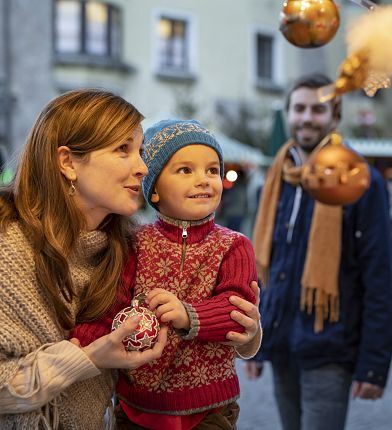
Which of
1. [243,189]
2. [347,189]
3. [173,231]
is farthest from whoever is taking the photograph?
[243,189]

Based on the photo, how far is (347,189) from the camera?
1282mm

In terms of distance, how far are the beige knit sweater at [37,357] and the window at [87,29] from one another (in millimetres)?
15589

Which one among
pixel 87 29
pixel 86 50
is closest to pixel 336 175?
pixel 86 50

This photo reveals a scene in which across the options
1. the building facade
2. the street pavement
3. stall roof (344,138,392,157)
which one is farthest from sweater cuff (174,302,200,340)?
the building facade

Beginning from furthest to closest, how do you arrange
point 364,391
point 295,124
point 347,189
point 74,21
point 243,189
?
1. point 74,21
2. point 243,189
3. point 295,124
4. point 364,391
5. point 347,189

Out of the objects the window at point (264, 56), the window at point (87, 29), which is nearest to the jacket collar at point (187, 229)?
the window at point (87, 29)

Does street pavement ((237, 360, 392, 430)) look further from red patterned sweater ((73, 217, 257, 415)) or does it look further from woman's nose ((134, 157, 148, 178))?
woman's nose ((134, 157, 148, 178))

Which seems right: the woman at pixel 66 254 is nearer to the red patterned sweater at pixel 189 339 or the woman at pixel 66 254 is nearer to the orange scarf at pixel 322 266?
the red patterned sweater at pixel 189 339

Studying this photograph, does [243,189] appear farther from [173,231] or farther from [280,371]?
[173,231]

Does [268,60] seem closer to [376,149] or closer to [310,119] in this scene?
[376,149]

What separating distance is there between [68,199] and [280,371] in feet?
5.21

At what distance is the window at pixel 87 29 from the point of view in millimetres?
16781

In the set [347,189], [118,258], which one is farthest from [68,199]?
[347,189]

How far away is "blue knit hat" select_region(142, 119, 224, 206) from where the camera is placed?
6.25ft
